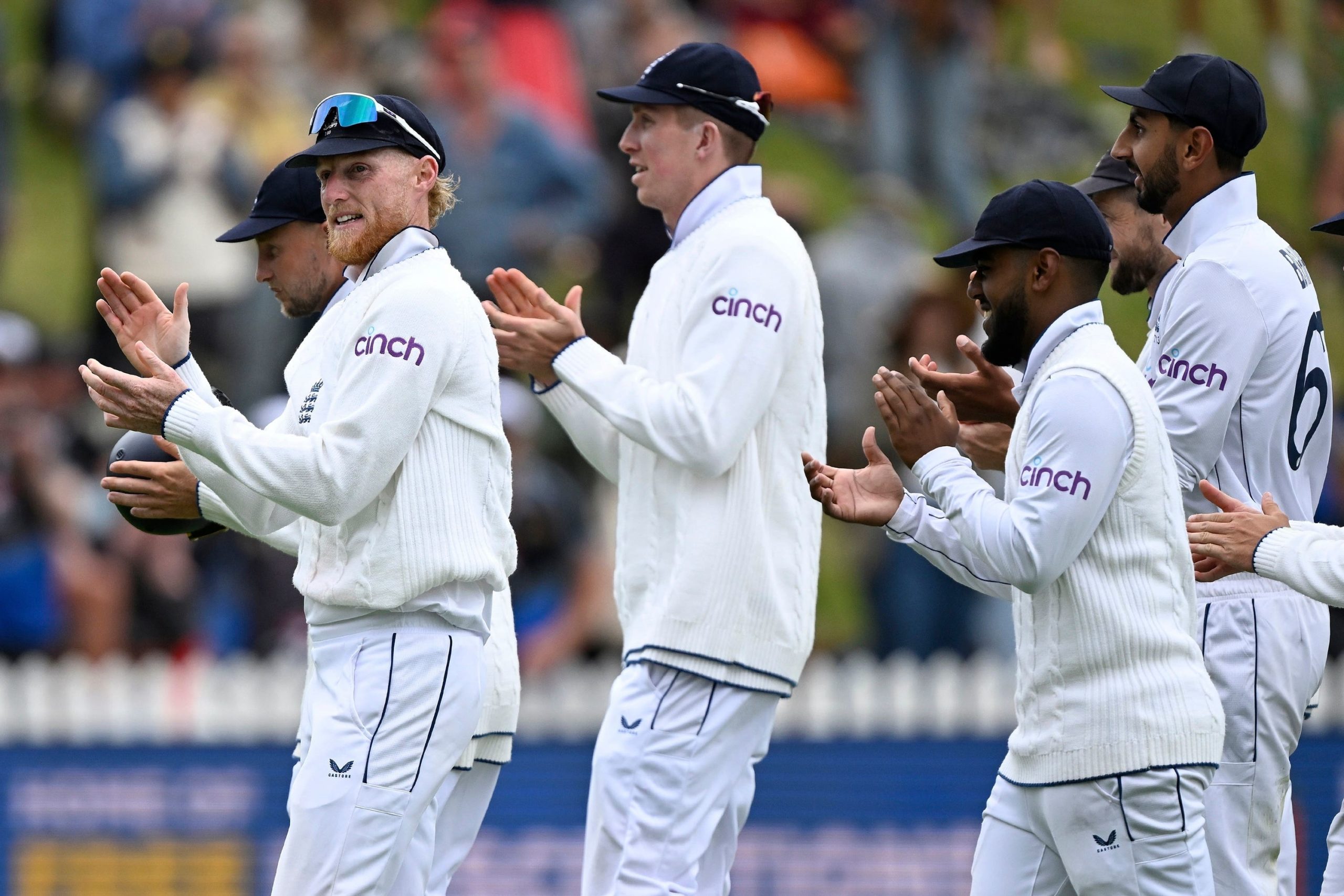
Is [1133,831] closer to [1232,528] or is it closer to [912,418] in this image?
[1232,528]

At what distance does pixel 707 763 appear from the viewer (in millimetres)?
5148

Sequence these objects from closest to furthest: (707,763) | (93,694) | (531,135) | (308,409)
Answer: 1. (308,409)
2. (707,763)
3. (93,694)
4. (531,135)

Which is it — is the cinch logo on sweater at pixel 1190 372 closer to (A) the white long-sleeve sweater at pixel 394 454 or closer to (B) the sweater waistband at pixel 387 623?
(A) the white long-sleeve sweater at pixel 394 454

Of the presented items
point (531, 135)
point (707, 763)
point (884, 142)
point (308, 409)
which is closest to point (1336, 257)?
point (884, 142)

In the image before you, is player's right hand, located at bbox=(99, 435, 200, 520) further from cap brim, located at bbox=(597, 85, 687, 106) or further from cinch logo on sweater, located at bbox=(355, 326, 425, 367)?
cap brim, located at bbox=(597, 85, 687, 106)

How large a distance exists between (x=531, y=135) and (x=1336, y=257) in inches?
214

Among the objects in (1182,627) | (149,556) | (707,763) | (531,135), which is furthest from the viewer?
(531,135)

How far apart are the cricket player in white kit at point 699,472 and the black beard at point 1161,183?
0.99 m

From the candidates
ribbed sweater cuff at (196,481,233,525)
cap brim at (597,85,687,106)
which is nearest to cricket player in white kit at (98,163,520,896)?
ribbed sweater cuff at (196,481,233,525)

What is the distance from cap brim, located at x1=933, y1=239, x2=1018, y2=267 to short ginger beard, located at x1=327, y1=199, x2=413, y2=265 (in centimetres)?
135

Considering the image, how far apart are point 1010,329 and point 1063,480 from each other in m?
0.52

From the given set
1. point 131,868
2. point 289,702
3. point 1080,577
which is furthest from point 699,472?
point 131,868

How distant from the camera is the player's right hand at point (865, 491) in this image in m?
4.50

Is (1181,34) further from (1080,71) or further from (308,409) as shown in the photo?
(308,409)
